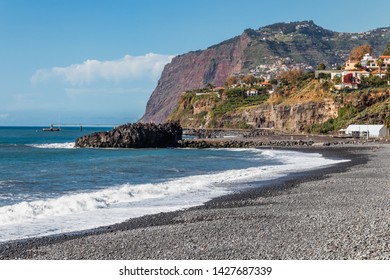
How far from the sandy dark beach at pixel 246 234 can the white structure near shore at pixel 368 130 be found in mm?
54829

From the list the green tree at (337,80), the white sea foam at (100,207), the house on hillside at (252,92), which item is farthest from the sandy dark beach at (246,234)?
the house on hillside at (252,92)

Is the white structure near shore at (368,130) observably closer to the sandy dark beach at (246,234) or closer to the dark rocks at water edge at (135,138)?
the dark rocks at water edge at (135,138)

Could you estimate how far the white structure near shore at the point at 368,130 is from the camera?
6981 centimetres

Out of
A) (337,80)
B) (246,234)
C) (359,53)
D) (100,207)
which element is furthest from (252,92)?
(246,234)

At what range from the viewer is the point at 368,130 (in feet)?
233

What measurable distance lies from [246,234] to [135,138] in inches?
2206

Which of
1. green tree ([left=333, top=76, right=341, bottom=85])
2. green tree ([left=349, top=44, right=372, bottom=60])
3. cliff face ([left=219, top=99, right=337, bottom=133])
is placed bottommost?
cliff face ([left=219, top=99, right=337, bottom=133])

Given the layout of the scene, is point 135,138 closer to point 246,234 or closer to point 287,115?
point 287,115

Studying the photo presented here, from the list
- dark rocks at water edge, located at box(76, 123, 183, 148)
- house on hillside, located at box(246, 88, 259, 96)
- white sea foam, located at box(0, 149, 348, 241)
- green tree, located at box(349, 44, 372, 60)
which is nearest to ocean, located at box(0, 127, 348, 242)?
white sea foam, located at box(0, 149, 348, 241)

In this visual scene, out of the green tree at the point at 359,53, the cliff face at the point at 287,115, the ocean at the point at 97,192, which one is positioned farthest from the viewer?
the green tree at the point at 359,53

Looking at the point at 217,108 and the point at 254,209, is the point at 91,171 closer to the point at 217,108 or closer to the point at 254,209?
the point at 254,209

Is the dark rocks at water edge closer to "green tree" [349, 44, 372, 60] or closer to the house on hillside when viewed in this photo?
the house on hillside

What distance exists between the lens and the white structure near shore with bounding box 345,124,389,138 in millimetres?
69812

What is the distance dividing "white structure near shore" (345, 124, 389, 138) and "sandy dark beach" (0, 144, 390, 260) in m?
54.8
